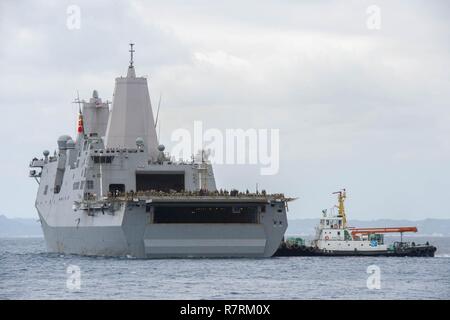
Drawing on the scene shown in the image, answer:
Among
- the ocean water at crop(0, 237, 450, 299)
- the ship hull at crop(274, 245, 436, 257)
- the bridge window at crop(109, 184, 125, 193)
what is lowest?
the ocean water at crop(0, 237, 450, 299)

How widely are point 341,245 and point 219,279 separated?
27447mm

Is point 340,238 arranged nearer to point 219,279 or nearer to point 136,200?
point 136,200

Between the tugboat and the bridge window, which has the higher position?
the bridge window

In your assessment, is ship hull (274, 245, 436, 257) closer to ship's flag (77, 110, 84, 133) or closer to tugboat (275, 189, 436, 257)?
tugboat (275, 189, 436, 257)

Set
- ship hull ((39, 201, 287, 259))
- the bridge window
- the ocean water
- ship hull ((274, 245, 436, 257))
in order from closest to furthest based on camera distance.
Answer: the ocean water → ship hull ((39, 201, 287, 259)) → the bridge window → ship hull ((274, 245, 436, 257))

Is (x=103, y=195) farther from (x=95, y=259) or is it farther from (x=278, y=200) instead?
(x=278, y=200)

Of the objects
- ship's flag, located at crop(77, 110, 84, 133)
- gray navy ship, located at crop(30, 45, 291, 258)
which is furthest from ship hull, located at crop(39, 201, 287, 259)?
ship's flag, located at crop(77, 110, 84, 133)

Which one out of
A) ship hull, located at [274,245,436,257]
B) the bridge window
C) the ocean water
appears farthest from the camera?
ship hull, located at [274,245,436,257]

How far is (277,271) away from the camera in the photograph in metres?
59.0

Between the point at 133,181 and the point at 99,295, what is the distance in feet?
85.4

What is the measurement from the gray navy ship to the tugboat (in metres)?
10.7

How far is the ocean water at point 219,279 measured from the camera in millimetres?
47469

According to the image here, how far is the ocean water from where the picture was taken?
4747 centimetres
